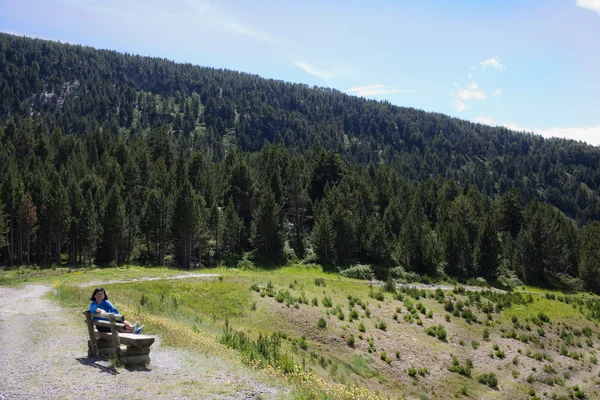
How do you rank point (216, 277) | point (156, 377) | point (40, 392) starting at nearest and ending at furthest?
point (40, 392), point (156, 377), point (216, 277)

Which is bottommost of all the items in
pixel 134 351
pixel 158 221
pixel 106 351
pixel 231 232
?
pixel 231 232

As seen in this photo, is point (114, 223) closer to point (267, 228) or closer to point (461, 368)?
point (267, 228)

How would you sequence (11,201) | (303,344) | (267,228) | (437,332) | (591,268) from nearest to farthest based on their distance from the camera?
1. (303,344)
2. (437,332)
3. (11,201)
4. (591,268)
5. (267,228)

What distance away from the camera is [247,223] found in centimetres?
8156

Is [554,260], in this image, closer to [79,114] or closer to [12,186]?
[12,186]

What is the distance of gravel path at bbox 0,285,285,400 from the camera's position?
35.4 ft

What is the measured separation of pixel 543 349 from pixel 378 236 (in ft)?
124

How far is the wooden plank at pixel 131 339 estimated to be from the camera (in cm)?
1286

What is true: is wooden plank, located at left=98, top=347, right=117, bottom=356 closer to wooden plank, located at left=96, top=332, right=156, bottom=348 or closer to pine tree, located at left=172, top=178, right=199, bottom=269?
wooden plank, located at left=96, top=332, right=156, bottom=348

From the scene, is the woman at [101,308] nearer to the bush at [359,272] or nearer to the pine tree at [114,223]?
the pine tree at [114,223]

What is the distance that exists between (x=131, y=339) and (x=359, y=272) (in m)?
54.6

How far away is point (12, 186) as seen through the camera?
6038cm

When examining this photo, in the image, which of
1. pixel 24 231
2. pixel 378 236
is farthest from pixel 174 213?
pixel 378 236

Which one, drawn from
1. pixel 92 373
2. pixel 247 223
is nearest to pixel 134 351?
pixel 92 373
